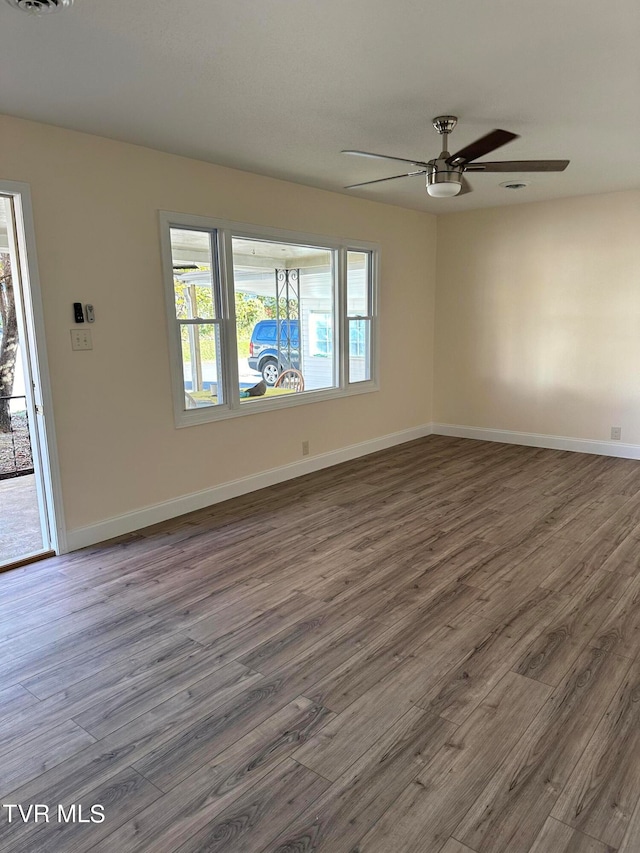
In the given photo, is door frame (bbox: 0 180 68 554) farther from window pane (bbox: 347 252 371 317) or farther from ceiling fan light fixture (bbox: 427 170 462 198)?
window pane (bbox: 347 252 371 317)

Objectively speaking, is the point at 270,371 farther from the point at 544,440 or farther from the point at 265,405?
the point at 544,440

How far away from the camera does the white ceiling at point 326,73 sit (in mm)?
2074

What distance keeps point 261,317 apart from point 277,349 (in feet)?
1.49

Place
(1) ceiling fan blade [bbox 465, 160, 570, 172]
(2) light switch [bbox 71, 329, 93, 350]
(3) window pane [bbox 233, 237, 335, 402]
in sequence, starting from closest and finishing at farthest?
(1) ceiling fan blade [bbox 465, 160, 570, 172] < (2) light switch [bbox 71, 329, 93, 350] < (3) window pane [bbox 233, 237, 335, 402]

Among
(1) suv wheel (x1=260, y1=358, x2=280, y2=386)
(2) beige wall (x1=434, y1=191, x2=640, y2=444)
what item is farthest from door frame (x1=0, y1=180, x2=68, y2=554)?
(2) beige wall (x1=434, y1=191, x2=640, y2=444)

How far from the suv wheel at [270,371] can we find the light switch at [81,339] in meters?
2.50

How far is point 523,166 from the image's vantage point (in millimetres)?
3072

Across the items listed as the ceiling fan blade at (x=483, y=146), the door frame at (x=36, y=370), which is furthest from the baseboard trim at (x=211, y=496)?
the ceiling fan blade at (x=483, y=146)

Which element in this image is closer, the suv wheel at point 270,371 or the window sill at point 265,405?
the window sill at point 265,405

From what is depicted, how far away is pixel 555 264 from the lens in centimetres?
581

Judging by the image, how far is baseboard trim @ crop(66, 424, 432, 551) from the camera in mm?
3689

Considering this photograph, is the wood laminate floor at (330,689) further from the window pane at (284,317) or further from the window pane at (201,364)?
the window pane at (284,317)

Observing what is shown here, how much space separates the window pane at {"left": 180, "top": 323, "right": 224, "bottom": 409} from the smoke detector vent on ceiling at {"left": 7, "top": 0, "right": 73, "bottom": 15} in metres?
2.25

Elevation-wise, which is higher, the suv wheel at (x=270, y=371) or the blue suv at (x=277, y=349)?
the blue suv at (x=277, y=349)
